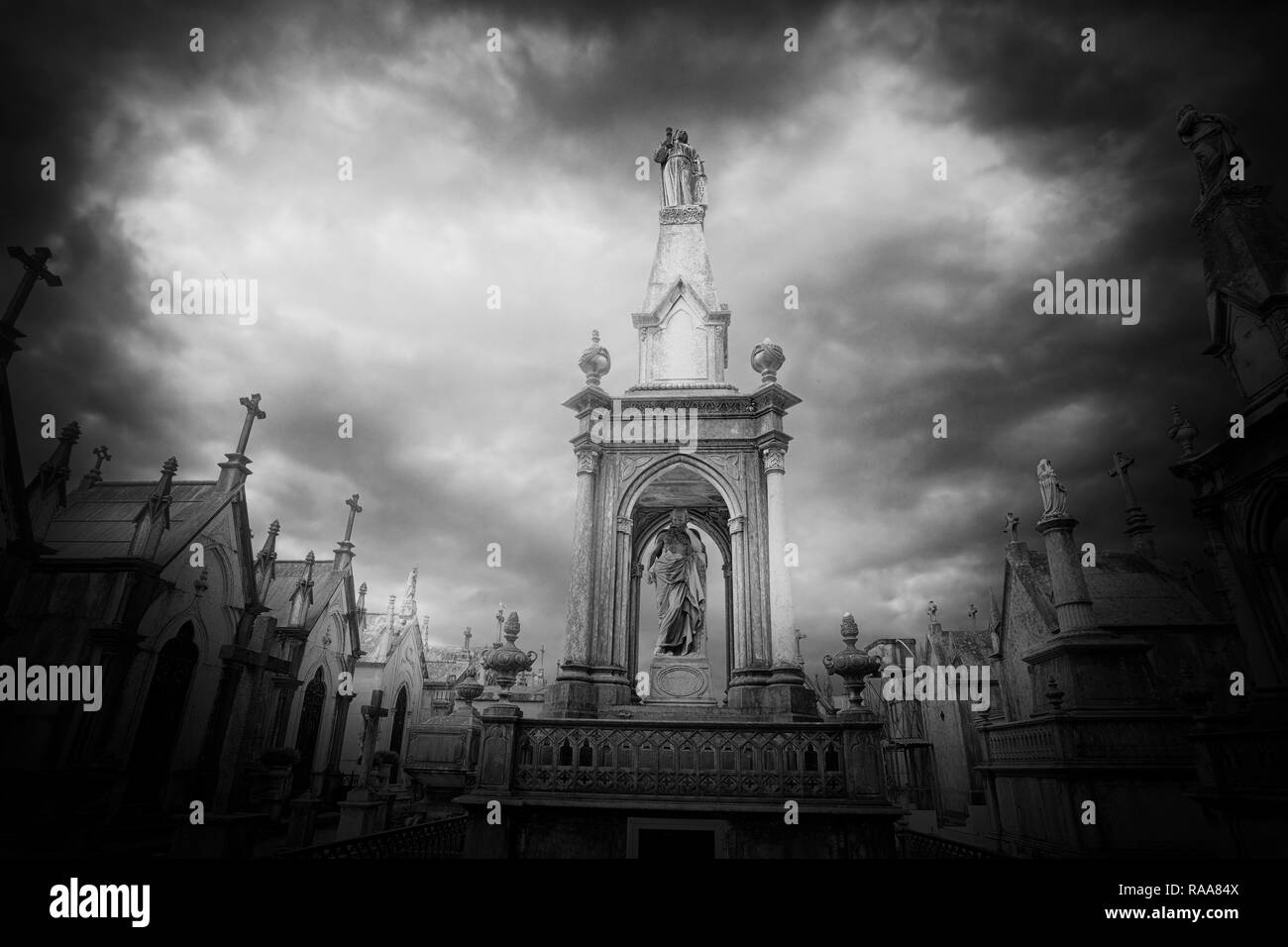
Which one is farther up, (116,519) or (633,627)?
(116,519)

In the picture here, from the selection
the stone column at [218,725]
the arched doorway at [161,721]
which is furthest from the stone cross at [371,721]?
the arched doorway at [161,721]

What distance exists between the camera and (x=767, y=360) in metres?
12.9

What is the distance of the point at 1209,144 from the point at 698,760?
20176 millimetres

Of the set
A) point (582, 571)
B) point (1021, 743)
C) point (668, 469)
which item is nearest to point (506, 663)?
point (582, 571)

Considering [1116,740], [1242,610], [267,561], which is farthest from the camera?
[267,561]

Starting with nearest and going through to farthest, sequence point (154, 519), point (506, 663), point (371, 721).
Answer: point (506, 663) → point (154, 519) → point (371, 721)

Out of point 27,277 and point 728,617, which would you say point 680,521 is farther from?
point 27,277

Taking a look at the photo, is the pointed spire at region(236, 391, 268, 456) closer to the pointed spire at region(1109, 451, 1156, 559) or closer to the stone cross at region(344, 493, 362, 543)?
the stone cross at region(344, 493, 362, 543)

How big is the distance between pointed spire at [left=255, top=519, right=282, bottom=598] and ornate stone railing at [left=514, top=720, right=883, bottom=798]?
16415 mm

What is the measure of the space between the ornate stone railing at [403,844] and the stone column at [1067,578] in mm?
16258

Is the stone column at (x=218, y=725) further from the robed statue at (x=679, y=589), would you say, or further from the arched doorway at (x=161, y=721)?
the robed statue at (x=679, y=589)

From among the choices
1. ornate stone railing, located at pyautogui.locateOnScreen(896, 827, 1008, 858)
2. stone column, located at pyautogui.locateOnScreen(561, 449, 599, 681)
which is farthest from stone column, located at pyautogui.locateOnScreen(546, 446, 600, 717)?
ornate stone railing, located at pyautogui.locateOnScreen(896, 827, 1008, 858)
